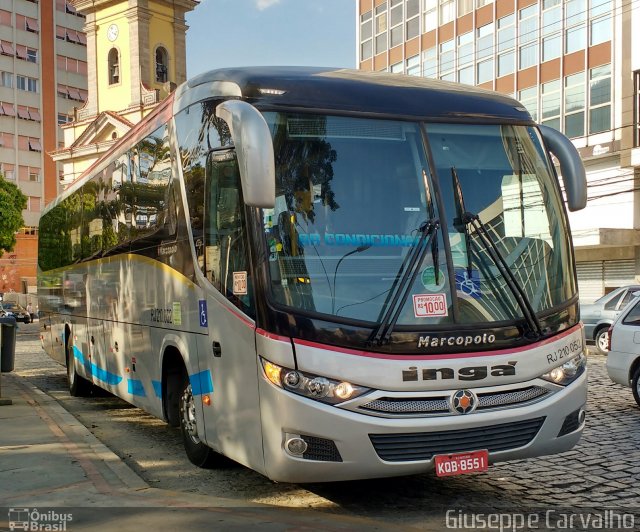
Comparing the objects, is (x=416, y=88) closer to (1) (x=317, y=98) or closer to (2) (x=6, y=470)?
(1) (x=317, y=98)

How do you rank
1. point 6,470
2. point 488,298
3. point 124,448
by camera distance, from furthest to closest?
point 124,448, point 6,470, point 488,298

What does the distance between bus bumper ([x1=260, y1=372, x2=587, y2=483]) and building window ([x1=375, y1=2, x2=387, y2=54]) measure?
40.9 meters

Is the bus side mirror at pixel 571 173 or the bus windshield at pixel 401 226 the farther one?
the bus side mirror at pixel 571 173

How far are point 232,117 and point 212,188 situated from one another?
A: 1003 millimetres

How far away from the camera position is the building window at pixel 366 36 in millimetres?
45844

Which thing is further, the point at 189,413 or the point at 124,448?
the point at 124,448

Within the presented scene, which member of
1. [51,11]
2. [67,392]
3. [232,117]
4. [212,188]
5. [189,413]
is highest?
[51,11]

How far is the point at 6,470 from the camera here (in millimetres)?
7469

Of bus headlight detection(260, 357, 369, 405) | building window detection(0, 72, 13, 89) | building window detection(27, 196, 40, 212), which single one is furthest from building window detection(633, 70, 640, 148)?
building window detection(27, 196, 40, 212)

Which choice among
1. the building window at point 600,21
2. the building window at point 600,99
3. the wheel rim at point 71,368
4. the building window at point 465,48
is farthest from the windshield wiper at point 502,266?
the building window at point 465,48

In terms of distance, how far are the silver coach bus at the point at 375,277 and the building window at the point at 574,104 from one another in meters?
27.8

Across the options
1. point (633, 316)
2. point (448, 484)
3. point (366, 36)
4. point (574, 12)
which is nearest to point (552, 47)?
point (574, 12)

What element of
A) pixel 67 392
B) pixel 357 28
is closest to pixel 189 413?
pixel 67 392

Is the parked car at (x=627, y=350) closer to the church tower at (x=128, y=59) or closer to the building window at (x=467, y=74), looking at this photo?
the building window at (x=467, y=74)
